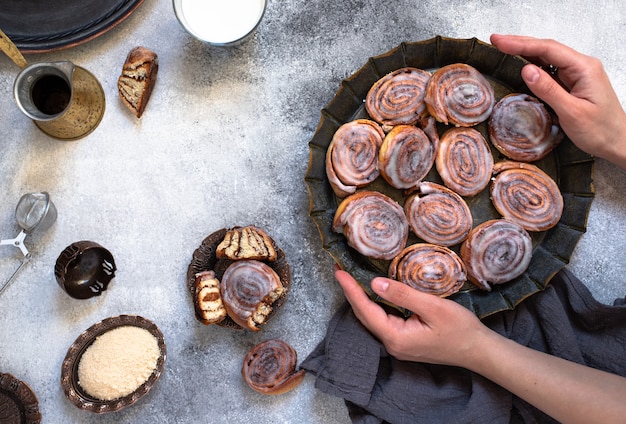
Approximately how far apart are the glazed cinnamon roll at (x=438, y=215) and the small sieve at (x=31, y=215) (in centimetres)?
113

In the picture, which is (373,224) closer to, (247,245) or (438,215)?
(438,215)

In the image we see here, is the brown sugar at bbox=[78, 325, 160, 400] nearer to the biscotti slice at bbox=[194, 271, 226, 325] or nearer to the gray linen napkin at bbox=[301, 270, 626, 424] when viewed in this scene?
the biscotti slice at bbox=[194, 271, 226, 325]

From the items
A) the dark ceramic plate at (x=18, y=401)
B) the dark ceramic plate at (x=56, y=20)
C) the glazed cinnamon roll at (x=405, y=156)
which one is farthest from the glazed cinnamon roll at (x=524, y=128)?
the dark ceramic plate at (x=18, y=401)

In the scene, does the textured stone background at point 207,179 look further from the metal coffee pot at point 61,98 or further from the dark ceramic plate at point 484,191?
the dark ceramic plate at point 484,191

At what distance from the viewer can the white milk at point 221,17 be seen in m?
1.79

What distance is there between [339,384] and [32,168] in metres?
1.21

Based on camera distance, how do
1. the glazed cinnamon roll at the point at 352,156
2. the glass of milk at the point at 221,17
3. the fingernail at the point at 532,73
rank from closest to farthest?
the fingernail at the point at 532,73 < the glazed cinnamon roll at the point at 352,156 < the glass of milk at the point at 221,17

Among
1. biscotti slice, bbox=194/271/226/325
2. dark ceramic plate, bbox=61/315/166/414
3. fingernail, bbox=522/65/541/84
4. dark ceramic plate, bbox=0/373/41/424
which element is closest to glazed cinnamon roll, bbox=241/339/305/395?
biscotti slice, bbox=194/271/226/325

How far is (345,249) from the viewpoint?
5.66ft

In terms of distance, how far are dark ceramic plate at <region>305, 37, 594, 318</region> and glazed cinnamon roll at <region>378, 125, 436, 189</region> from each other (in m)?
0.06

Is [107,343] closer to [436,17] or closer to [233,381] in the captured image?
[233,381]

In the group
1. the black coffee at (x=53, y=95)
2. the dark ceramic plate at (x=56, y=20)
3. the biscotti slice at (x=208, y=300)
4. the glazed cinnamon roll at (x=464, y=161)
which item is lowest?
the biscotti slice at (x=208, y=300)

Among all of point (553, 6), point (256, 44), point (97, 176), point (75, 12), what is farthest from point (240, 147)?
point (553, 6)

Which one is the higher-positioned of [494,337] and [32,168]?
[32,168]
